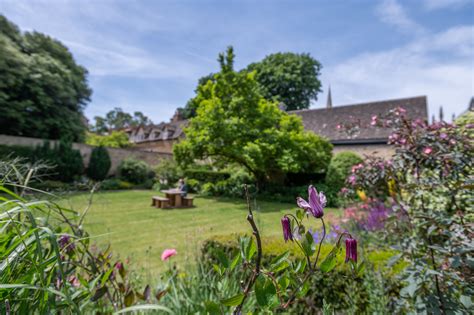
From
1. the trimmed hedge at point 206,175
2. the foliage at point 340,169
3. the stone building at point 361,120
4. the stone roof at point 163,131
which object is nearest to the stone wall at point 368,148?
the stone building at point 361,120

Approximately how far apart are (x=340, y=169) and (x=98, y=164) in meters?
16.7

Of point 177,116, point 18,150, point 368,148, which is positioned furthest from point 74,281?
point 177,116

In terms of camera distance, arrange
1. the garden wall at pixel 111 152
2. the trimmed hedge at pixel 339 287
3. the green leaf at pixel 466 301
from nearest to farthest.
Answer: the green leaf at pixel 466 301
the trimmed hedge at pixel 339 287
the garden wall at pixel 111 152

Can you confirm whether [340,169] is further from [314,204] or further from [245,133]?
[314,204]

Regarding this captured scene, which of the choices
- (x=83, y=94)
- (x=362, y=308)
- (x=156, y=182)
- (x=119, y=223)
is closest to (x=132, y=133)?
(x=83, y=94)

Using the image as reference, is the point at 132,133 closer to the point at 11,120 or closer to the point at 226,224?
the point at 11,120

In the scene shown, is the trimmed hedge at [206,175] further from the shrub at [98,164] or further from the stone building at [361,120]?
the shrub at [98,164]

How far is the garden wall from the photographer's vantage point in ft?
53.1

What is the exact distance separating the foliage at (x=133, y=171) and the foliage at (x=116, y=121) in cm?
4065

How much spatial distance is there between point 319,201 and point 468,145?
1804 millimetres

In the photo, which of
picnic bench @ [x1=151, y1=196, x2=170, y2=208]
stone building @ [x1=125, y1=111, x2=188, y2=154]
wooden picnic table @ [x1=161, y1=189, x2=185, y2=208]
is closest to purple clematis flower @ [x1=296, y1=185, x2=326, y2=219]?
picnic bench @ [x1=151, y1=196, x2=170, y2=208]

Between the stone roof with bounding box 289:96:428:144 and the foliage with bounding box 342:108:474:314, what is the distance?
46.4 ft

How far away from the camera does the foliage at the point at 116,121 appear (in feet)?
193

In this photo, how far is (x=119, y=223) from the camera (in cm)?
786
